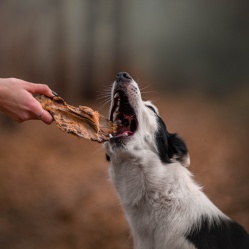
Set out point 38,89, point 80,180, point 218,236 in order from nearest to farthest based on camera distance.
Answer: point 38,89
point 218,236
point 80,180

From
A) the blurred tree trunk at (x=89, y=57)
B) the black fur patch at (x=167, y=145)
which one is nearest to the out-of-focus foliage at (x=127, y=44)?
the blurred tree trunk at (x=89, y=57)

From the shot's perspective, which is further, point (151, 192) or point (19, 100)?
point (151, 192)

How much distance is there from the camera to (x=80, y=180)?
15.1ft

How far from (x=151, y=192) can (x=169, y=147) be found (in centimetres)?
31

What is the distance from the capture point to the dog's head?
2785 mm

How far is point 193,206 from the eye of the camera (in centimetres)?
286

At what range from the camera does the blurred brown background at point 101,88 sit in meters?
4.50

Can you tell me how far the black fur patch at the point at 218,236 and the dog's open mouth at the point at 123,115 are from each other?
2.08ft

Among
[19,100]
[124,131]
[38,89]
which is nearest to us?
[19,100]

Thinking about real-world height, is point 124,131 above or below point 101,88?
below

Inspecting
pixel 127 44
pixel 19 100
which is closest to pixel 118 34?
pixel 127 44

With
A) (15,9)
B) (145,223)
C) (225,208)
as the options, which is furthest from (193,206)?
(15,9)

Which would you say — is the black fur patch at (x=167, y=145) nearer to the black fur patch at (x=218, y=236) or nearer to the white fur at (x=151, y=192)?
the white fur at (x=151, y=192)

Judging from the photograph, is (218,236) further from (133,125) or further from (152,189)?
(133,125)
